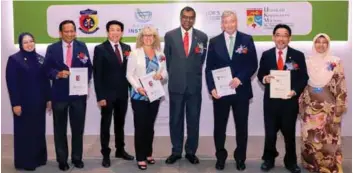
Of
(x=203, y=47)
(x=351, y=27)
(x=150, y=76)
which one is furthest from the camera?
(x=351, y=27)

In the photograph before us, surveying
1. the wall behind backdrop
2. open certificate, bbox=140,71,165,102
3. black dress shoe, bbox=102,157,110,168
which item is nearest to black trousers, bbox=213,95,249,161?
open certificate, bbox=140,71,165,102

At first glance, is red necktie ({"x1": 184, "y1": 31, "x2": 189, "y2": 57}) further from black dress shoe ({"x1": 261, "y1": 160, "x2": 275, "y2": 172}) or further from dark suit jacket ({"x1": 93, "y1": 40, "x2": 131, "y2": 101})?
black dress shoe ({"x1": 261, "y1": 160, "x2": 275, "y2": 172})

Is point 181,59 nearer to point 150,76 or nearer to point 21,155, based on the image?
point 150,76

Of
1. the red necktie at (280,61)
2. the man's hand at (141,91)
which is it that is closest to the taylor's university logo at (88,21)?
the man's hand at (141,91)

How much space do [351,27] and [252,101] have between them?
5.47ft

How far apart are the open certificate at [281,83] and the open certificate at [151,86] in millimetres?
1157

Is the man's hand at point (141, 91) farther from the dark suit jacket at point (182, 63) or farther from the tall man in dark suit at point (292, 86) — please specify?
the tall man in dark suit at point (292, 86)

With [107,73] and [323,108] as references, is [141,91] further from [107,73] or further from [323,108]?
[323,108]

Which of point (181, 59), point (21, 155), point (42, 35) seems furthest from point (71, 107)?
point (42, 35)

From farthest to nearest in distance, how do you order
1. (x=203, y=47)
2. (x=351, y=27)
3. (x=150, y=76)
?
(x=351, y=27), (x=203, y=47), (x=150, y=76)

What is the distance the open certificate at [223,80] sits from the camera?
186 inches

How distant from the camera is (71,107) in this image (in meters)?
4.91

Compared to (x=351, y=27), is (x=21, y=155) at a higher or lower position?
lower

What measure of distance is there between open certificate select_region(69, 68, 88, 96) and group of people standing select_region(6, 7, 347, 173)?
0.05 m
